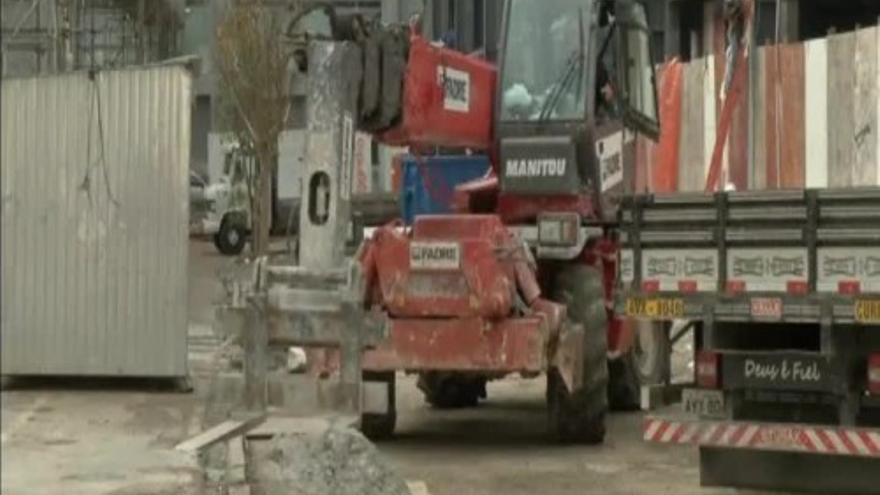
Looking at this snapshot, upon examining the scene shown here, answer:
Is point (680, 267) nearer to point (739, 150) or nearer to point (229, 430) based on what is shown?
point (229, 430)

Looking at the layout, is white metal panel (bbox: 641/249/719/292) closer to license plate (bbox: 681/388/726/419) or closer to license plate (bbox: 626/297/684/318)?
license plate (bbox: 626/297/684/318)

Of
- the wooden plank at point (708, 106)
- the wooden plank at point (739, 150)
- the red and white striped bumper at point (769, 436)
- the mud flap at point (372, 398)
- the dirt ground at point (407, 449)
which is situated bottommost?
the dirt ground at point (407, 449)

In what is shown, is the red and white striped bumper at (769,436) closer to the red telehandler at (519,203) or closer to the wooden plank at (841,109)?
the red telehandler at (519,203)

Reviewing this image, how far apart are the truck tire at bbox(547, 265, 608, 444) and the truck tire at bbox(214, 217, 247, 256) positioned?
25.3 metres

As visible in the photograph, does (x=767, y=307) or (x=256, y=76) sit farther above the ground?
(x=256, y=76)

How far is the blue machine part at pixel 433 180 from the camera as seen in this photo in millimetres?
14359

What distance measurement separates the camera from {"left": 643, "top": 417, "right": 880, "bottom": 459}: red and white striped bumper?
9742 mm

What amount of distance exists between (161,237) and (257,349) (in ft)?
24.4

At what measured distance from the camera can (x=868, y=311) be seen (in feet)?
31.4

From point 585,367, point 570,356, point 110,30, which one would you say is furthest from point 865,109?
point 110,30

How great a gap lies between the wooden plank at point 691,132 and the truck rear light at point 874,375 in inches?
589

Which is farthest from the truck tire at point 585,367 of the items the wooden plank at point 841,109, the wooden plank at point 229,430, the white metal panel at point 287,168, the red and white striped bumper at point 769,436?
the white metal panel at point 287,168

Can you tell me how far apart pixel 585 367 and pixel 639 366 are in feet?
3.01

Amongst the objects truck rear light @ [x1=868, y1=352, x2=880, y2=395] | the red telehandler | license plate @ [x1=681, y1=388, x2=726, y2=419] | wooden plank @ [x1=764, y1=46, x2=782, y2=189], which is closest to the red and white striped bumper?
license plate @ [x1=681, y1=388, x2=726, y2=419]
